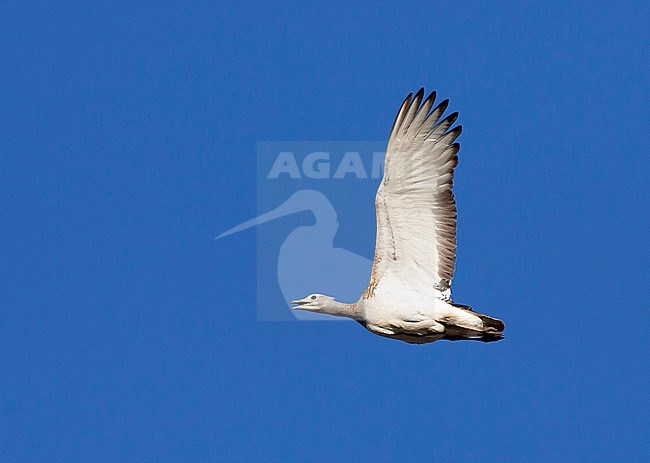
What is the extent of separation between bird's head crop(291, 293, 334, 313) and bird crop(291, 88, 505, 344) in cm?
52

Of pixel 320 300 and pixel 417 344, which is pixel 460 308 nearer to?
pixel 417 344

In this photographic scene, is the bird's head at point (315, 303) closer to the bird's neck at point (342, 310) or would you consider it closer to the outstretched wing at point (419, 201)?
the bird's neck at point (342, 310)

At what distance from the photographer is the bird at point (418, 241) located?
2184 centimetres

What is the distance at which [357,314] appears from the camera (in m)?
22.5

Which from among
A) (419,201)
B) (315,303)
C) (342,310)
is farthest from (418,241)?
(315,303)

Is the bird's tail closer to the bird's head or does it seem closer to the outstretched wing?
the outstretched wing

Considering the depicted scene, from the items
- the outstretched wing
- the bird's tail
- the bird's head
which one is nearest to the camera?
the outstretched wing

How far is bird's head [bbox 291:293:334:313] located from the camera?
22.9 metres

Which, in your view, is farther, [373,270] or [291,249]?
[291,249]

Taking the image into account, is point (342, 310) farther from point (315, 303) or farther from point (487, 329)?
point (487, 329)

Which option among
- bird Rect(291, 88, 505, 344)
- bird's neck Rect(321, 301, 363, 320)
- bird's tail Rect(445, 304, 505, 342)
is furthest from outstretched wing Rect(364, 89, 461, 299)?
bird's tail Rect(445, 304, 505, 342)

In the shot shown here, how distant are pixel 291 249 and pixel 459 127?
560 centimetres

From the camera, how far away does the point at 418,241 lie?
22.3 meters

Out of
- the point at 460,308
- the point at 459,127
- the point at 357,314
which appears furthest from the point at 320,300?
the point at 459,127
